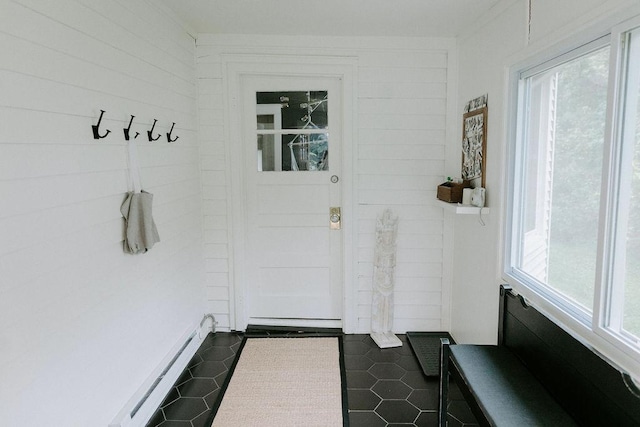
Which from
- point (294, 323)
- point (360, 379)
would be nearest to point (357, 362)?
point (360, 379)

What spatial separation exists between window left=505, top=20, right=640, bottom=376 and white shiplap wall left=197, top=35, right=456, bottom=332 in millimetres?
962

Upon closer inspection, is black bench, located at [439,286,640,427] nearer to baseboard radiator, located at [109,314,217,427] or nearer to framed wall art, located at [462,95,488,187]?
framed wall art, located at [462,95,488,187]

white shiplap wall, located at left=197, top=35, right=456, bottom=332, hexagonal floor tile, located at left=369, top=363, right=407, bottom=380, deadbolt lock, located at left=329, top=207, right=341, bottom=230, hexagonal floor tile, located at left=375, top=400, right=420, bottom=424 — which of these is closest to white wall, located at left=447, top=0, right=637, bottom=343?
white shiplap wall, located at left=197, top=35, right=456, bottom=332

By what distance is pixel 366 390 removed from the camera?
2.56m

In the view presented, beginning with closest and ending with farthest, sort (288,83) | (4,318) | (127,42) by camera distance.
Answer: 1. (4,318)
2. (127,42)
3. (288,83)

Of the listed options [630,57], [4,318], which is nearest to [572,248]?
[630,57]

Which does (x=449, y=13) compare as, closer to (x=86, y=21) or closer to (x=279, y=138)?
(x=279, y=138)

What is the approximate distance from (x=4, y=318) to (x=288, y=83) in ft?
8.06

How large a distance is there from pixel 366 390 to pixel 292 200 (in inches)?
59.6

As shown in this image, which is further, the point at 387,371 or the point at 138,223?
the point at 387,371

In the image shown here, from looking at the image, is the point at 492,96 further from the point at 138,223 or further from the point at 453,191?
the point at 138,223

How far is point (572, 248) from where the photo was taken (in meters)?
1.82

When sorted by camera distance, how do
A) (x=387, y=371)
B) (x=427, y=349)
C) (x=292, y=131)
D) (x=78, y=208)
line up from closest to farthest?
1. (x=78, y=208)
2. (x=387, y=371)
3. (x=427, y=349)
4. (x=292, y=131)

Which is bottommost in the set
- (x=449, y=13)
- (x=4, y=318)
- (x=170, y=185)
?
(x=4, y=318)
